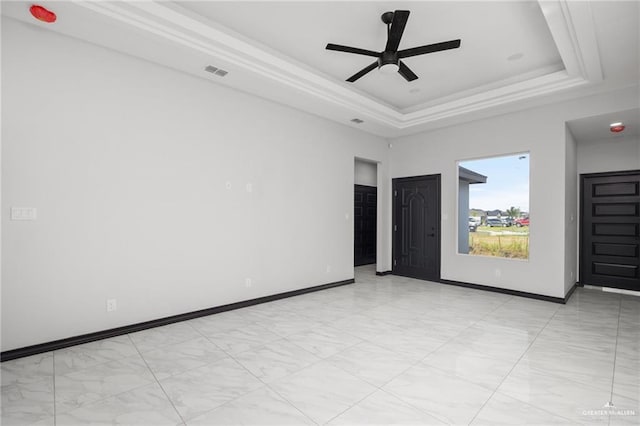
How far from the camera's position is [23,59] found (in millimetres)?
2904

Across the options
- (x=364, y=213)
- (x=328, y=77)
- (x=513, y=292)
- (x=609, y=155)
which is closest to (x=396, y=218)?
(x=364, y=213)

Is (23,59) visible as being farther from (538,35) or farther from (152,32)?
(538,35)

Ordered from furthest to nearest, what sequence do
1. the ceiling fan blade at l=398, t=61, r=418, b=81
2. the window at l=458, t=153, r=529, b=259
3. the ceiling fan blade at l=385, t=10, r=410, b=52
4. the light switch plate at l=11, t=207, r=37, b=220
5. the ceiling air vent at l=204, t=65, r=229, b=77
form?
the window at l=458, t=153, r=529, b=259 < the ceiling air vent at l=204, t=65, r=229, b=77 < the ceiling fan blade at l=398, t=61, r=418, b=81 < the light switch plate at l=11, t=207, r=37, b=220 < the ceiling fan blade at l=385, t=10, r=410, b=52

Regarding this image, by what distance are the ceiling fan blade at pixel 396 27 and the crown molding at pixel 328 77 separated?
1.20 metres

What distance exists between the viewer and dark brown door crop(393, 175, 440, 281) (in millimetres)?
6363

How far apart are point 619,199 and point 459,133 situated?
3108mm

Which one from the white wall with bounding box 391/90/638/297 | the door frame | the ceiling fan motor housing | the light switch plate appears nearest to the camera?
the light switch plate

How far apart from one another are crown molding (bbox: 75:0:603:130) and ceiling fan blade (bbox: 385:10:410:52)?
1.20 metres

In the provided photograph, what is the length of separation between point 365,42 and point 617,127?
4.49 metres

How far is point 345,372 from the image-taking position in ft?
8.71

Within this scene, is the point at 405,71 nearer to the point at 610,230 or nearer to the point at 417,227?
the point at 417,227

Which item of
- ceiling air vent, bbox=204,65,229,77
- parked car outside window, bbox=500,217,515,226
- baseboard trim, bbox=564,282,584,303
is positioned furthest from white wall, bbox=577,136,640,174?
ceiling air vent, bbox=204,65,229,77

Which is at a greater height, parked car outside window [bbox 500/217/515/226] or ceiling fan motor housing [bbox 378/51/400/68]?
ceiling fan motor housing [bbox 378/51/400/68]

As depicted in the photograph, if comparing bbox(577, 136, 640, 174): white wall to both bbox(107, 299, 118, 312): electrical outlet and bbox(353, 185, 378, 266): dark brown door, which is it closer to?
bbox(353, 185, 378, 266): dark brown door
